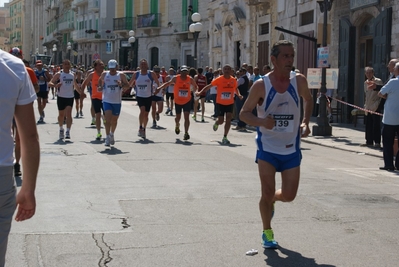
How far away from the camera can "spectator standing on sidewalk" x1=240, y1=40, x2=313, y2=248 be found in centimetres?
634

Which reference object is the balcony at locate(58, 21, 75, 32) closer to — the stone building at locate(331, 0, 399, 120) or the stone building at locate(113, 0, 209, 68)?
the stone building at locate(113, 0, 209, 68)

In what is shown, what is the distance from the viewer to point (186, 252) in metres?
6.12

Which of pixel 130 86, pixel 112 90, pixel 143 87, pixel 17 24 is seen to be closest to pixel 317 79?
pixel 143 87

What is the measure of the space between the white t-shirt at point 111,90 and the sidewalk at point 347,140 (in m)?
5.11

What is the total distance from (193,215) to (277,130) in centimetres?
174

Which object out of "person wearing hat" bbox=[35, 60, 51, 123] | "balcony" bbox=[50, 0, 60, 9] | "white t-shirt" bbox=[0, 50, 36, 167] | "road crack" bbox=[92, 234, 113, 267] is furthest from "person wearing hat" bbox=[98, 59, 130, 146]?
"balcony" bbox=[50, 0, 60, 9]

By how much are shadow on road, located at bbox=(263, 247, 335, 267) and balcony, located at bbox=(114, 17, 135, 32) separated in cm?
5437

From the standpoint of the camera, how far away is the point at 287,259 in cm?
601

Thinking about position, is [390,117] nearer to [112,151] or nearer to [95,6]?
[112,151]

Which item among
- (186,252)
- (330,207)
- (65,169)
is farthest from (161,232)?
(65,169)

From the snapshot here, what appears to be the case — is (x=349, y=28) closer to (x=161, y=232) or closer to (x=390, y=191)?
(x=390, y=191)

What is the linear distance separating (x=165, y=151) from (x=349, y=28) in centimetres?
1089

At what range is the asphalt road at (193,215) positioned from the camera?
6.04 meters

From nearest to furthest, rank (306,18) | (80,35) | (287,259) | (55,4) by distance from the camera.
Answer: (287,259) → (306,18) → (80,35) → (55,4)
